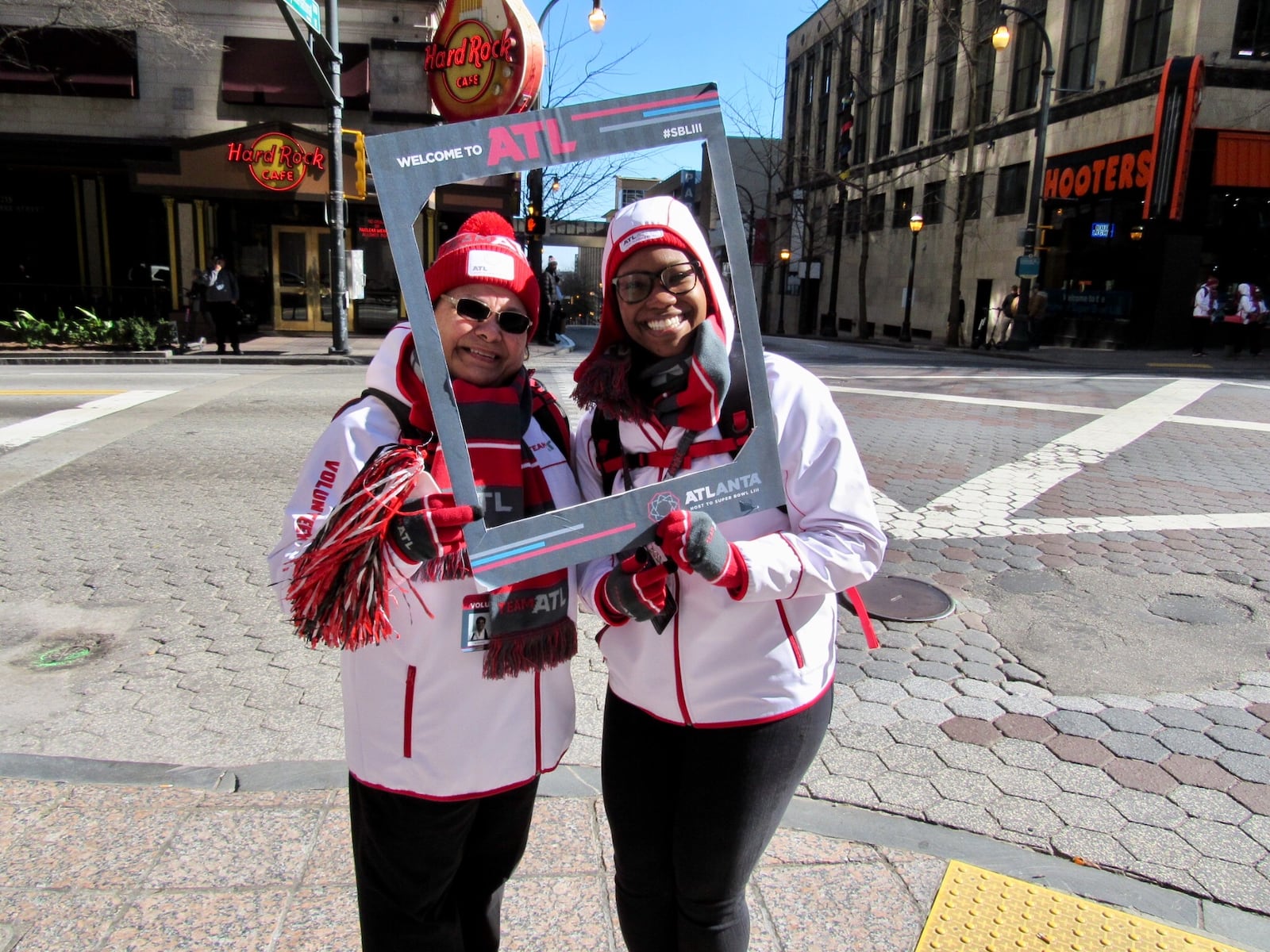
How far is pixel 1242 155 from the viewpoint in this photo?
70.8 feet

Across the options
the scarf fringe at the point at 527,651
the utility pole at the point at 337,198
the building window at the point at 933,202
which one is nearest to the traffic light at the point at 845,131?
the building window at the point at 933,202

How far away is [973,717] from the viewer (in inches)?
146

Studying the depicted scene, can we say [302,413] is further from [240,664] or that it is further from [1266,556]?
[1266,556]

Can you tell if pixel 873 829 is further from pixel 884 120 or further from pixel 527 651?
pixel 884 120

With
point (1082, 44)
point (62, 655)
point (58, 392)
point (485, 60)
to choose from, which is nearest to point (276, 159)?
point (485, 60)

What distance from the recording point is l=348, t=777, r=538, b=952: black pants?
1.85m

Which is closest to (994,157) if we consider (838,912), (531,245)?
(531,245)

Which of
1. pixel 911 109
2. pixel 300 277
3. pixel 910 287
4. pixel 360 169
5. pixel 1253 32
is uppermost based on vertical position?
pixel 911 109

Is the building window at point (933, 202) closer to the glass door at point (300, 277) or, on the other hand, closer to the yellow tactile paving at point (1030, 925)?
the glass door at point (300, 277)

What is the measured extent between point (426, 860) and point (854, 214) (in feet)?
140

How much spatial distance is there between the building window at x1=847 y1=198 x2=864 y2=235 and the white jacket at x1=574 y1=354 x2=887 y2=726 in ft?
135

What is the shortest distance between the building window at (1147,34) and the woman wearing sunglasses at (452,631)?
26.2 metres

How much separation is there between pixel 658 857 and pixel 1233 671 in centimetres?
350

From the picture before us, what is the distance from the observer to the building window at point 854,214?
40.5 meters
